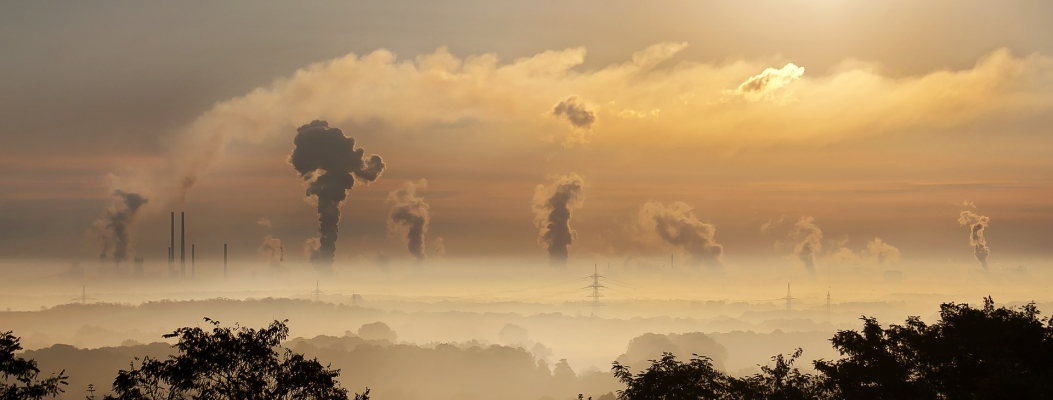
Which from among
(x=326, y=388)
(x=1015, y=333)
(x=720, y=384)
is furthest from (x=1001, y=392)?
(x=326, y=388)

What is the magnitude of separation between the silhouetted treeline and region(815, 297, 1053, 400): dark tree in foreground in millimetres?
41

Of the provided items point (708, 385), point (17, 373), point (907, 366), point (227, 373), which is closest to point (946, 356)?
point (907, 366)

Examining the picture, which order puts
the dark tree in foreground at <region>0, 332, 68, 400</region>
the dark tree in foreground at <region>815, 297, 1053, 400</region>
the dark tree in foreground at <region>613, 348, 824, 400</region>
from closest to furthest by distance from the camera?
the dark tree in foreground at <region>0, 332, 68, 400</region> → the dark tree in foreground at <region>815, 297, 1053, 400</region> → the dark tree in foreground at <region>613, 348, 824, 400</region>

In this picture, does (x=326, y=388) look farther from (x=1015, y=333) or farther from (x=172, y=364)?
(x=1015, y=333)

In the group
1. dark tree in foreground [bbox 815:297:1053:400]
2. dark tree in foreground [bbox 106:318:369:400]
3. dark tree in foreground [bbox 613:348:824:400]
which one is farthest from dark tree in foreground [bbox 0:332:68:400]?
dark tree in foreground [bbox 815:297:1053:400]

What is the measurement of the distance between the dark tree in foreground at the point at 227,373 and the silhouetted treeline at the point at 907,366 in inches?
556

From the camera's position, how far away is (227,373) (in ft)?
120

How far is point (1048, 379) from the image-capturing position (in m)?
36.7

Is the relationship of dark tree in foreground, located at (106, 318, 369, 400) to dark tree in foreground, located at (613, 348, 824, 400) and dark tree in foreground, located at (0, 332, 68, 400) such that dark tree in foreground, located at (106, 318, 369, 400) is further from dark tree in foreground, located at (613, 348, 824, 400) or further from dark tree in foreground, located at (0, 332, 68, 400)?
dark tree in foreground, located at (613, 348, 824, 400)

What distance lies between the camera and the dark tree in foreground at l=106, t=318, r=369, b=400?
1411 inches

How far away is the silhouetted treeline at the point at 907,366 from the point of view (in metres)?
39.4

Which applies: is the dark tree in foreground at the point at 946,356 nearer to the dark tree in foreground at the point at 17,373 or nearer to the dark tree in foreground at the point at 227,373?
the dark tree in foreground at the point at 227,373

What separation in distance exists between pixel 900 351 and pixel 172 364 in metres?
31.0

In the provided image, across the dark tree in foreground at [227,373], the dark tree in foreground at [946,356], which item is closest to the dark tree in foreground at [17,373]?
the dark tree in foreground at [227,373]
